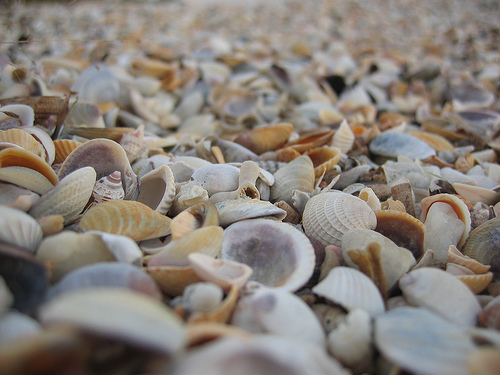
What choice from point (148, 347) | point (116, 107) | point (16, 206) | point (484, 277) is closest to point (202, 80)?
point (116, 107)

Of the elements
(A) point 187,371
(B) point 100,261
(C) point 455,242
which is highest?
(A) point 187,371

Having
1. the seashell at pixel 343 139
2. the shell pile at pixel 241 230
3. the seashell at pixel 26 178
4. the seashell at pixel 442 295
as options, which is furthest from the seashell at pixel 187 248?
the seashell at pixel 343 139

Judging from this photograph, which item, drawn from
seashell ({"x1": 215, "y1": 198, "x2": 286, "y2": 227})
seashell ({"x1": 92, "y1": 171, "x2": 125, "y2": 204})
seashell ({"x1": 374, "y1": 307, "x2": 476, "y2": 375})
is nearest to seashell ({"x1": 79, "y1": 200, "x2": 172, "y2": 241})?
seashell ({"x1": 92, "y1": 171, "x2": 125, "y2": 204})

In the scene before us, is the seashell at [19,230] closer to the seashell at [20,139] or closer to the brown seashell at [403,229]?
the seashell at [20,139]

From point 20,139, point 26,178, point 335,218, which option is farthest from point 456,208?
point 20,139

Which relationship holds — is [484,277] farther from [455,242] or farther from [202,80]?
[202,80]
